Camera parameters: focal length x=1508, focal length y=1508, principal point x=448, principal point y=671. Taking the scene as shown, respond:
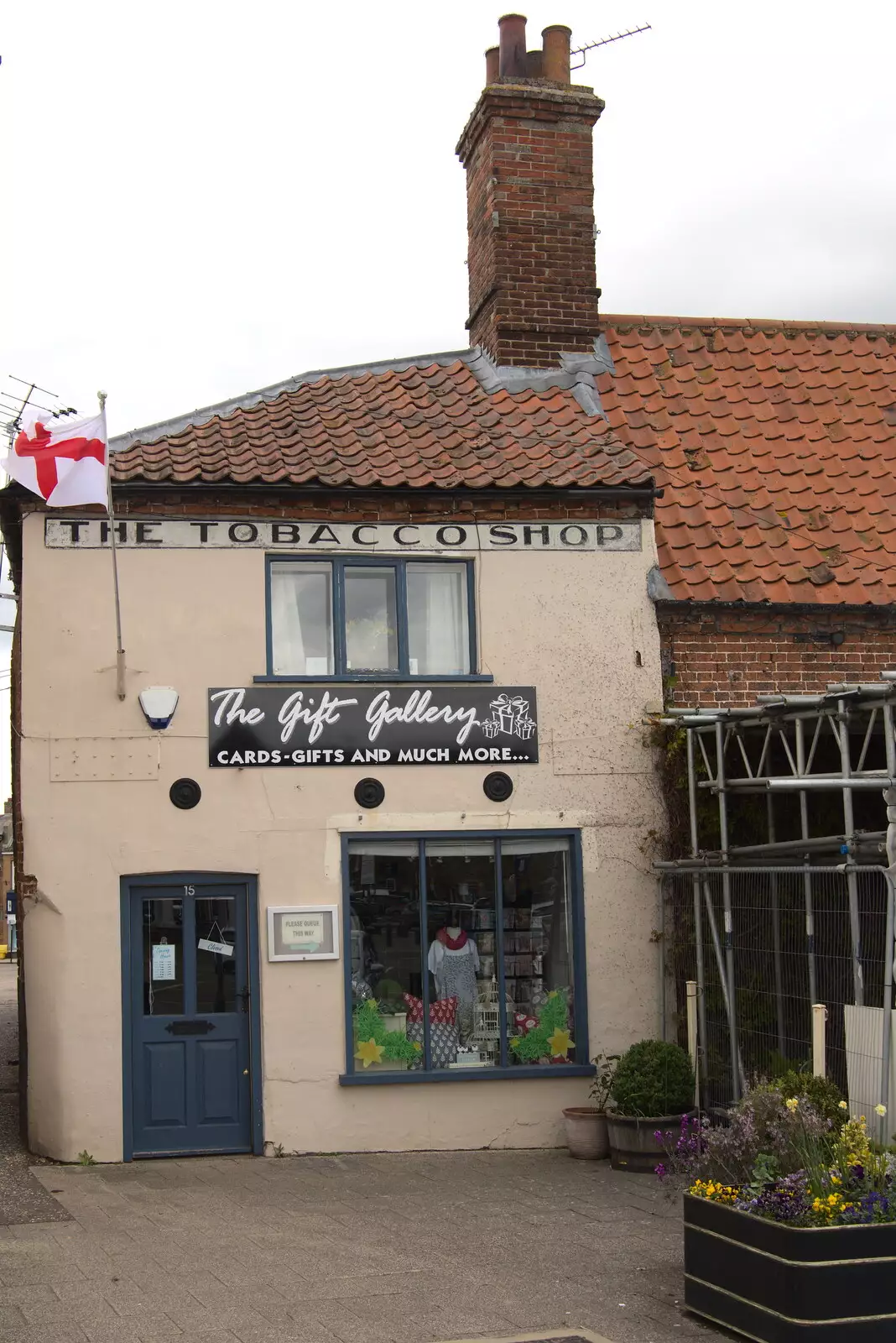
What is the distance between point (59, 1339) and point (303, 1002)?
205 inches

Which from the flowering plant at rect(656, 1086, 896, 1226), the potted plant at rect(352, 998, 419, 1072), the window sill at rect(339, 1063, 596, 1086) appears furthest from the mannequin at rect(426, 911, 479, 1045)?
the flowering plant at rect(656, 1086, 896, 1226)

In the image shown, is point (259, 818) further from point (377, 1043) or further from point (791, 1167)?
point (791, 1167)

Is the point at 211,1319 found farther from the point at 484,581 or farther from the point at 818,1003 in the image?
the point at 484,581

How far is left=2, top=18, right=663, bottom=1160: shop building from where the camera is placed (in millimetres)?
12102

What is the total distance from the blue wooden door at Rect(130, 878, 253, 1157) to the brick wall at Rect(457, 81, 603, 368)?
6511 mm

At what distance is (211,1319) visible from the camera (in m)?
7.40

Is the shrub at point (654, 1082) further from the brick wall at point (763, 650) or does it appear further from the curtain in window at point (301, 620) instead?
the curtain in window at point (301, 620)

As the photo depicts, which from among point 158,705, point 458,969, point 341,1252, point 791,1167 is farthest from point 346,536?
point 791,1167

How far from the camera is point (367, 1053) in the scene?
1228 centimetres

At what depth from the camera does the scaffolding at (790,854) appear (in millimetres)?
9555

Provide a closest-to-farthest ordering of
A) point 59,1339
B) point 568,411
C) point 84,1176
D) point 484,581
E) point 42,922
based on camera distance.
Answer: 1. point 59,1339
2. point 84,1176
3. point 42,922
4. point 484,581
5. point 568,411

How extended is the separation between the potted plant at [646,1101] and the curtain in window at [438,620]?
3.55 metres

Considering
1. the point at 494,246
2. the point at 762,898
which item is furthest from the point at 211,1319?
the point at 494,246

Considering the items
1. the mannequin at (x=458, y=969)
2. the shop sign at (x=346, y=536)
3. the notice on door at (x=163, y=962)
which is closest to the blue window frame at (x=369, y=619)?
the shop sign at (x=346, y=536)
